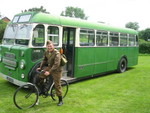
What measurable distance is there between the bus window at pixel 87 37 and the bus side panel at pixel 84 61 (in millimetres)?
233

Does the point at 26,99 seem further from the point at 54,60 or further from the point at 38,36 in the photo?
the point at 38,36

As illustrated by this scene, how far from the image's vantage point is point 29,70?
291 inches

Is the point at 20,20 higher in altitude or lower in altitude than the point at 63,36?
higher

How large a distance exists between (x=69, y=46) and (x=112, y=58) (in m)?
3.54

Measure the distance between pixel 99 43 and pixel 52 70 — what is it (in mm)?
5245

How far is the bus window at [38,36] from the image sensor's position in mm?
7573

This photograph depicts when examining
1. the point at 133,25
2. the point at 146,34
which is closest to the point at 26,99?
the point at 146,34

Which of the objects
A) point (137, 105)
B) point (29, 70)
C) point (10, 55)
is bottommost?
point (137, 105)

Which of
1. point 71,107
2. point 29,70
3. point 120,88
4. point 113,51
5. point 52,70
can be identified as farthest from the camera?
point 113,51

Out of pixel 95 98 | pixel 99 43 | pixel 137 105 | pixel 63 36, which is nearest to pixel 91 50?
pixel 99 43

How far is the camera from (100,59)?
10.9m

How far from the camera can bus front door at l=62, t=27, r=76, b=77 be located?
30.5ft

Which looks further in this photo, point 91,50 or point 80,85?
point 91,50

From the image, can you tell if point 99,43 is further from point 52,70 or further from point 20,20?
point 52,70
